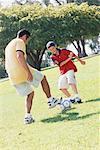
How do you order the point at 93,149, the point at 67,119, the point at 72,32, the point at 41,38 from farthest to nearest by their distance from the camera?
the point at 72,32, the point at 41,38, the point at 67,119, the point at 93,149

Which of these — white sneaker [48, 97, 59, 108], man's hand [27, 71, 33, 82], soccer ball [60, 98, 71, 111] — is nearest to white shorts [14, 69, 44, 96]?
man's hand [27, 71, 33, 82]

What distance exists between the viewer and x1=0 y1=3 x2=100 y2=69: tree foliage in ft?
134

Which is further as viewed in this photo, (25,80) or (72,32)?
(72,32)

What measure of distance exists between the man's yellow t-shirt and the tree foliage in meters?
31.0

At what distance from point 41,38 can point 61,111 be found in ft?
103

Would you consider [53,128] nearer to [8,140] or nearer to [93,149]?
[8,140]

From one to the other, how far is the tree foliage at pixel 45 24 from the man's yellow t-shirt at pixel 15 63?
31.0 m

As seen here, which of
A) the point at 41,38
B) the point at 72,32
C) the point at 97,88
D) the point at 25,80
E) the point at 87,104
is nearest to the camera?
the point at 25,80

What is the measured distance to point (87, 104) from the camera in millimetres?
9414

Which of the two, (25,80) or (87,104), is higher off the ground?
(25,80)

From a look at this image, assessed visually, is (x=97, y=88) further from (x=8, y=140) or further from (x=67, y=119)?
(x=8, y=140)

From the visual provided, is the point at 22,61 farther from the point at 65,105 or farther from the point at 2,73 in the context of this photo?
the point at 2,73

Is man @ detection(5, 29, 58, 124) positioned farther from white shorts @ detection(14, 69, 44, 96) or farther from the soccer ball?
the soccer ball

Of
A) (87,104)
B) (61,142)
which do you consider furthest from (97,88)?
(61,142)
